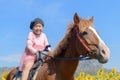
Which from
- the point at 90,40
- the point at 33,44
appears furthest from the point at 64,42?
the point at 33,44

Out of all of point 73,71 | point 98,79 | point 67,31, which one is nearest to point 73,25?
point 67,31

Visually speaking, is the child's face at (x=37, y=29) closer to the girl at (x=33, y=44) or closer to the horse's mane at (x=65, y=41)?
the girl at (x=33, y=44)

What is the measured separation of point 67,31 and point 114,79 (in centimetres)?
703

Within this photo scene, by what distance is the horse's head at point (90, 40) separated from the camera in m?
7.75

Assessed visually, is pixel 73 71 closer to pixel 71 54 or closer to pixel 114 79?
pixel 71 54

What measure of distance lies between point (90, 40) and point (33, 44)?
1.59 m

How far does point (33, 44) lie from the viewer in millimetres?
9070

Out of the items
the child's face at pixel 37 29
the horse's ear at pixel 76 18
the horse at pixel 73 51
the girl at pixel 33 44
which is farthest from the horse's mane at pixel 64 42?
the child's face at pixel 37 29

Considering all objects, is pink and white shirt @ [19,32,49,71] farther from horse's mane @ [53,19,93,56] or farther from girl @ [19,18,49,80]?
horse's mane @ [53,19,93,56]

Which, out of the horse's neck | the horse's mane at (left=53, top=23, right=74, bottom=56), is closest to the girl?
the horse's mane at (left=53, top=23, right=74, bottom=56)

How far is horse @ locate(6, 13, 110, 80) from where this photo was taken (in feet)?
25.8

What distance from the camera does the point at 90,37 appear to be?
796 cm

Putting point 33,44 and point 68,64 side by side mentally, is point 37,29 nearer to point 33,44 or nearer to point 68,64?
point 33,44

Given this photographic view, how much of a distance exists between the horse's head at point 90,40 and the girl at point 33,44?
110 centimetres
